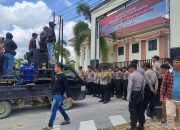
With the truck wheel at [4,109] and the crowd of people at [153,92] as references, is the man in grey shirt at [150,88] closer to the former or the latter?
the crowd of people at [153,92]

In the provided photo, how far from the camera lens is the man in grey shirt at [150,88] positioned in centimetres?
880

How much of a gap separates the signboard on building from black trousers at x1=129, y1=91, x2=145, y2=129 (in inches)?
279

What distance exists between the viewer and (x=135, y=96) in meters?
7.53

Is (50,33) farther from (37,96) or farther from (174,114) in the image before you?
(174,114)

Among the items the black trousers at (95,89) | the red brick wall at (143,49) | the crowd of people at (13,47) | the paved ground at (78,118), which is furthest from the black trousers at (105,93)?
the red brick wall at (143,49)

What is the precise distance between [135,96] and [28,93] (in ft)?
15.1

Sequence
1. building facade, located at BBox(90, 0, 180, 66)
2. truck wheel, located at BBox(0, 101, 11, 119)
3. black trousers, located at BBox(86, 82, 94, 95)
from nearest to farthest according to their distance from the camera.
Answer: truck wheel, located at BBox(0, 101, 11, 119), building facade, located at BBox(90, 0, 180, 66), black trousers, located at BBox(86, 82, 94, 95)

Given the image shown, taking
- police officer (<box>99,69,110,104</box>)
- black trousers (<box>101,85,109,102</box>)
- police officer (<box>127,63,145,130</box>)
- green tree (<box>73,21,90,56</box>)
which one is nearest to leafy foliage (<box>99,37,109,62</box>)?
green tree (<box>73,21,90,56</box>)

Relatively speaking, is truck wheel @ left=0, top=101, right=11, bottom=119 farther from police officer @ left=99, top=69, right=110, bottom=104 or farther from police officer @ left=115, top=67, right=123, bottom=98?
police officer @ left=115, top=67, right=123, bottom=98

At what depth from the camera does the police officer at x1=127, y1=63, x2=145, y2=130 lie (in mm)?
7469

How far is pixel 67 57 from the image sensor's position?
37.0m

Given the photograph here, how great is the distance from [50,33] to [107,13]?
296 inches

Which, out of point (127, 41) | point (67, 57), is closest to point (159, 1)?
point (127, 41)

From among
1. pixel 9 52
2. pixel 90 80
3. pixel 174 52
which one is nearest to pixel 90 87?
pixel 90 80
